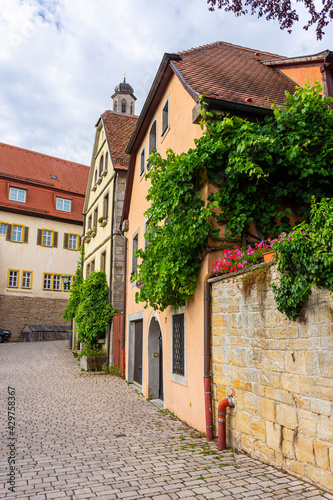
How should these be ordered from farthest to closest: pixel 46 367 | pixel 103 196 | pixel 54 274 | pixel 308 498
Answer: pixel 54 274, pixel 103 196, pixel 46 367, pixel 308 498

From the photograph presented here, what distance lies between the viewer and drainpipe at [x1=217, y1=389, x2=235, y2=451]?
554 cm

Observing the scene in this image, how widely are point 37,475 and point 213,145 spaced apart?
4.92 meters

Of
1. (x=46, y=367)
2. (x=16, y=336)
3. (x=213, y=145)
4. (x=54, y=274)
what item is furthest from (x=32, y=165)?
(x=213, y=145)

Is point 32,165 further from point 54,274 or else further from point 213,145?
point 213,145

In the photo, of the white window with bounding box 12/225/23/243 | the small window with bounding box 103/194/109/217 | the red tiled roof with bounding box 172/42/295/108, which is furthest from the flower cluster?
the white window with bounding box 12/225/23/243

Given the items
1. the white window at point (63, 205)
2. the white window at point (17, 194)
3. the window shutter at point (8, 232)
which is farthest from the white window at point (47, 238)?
the white window at point (17, 194)

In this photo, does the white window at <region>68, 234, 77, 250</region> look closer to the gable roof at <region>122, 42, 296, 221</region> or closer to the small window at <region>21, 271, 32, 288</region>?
the small window at <region>21, 271, 32, 288</region>

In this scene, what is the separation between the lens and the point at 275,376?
468 cm

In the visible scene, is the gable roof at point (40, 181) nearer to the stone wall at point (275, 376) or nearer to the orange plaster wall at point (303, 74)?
the orange plaster wall at point (303, 74)

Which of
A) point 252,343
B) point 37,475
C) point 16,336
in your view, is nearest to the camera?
point 37,475

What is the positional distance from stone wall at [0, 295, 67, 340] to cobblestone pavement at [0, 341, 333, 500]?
69.5 ft

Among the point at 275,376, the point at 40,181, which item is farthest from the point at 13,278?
the point at 275,376

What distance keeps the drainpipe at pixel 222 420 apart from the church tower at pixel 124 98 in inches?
1903

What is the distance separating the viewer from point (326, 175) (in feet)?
20.8
